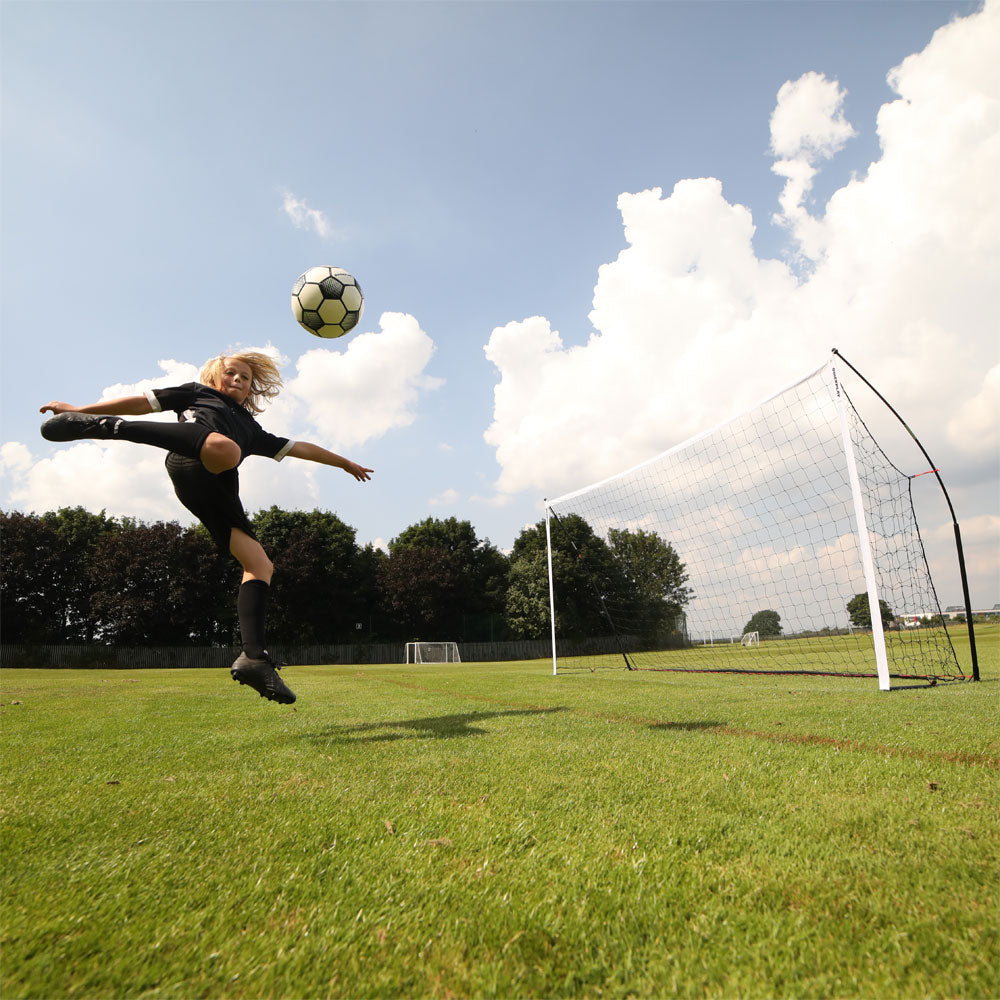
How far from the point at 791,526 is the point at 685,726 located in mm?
8009

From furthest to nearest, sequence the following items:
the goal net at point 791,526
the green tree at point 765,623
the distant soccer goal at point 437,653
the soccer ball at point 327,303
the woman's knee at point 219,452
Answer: the distant soccer goal at point 437,653
the green tree at point 765,623
the goal net at point 791,526
the soccer ball at point 327,303
the woman's knee at point 219,452

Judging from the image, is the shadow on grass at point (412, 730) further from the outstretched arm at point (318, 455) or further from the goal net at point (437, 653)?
the goal net at point (437, 653)

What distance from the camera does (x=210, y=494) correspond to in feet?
13.1

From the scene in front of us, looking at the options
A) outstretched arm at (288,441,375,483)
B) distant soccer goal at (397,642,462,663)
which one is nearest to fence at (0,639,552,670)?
distant soccer goal at (397,642,462,663)

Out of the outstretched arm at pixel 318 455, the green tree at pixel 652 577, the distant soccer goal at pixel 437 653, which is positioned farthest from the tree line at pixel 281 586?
the outstretched arm at pixel 318 455

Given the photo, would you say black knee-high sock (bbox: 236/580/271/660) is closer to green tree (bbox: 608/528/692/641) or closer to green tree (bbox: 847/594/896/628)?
green tree (bbox: 847/594/896/628)

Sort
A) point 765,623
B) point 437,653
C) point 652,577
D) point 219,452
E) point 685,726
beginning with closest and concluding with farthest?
1. point 219,452
2. point 685,726
3. point 765,623
4. point 652,577
5. point 437,653

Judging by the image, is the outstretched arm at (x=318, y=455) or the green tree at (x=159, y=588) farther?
the green tree at (x=159, y=588)

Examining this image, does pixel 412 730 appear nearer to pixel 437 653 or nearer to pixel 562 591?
pixel 437 653

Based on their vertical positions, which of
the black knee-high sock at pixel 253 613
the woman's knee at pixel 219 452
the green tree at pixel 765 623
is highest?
the woman's knee at pixel 219 452

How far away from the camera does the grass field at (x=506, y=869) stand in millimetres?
1300

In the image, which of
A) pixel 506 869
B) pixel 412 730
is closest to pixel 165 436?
pixel 412 730

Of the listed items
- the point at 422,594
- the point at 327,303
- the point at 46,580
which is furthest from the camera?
the point at 422,594

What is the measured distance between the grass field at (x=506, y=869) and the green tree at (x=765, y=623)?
9.56 m
